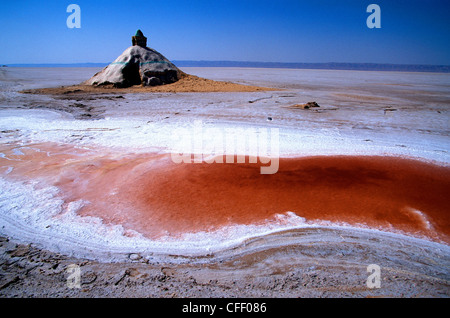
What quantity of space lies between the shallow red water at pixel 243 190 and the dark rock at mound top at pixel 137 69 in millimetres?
12090

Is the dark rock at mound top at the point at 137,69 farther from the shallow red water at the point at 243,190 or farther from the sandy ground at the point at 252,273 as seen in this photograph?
the sandy ground at the point at 252,273

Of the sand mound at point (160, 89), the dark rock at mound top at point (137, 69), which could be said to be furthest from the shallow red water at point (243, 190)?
the dark rock at mound top at point (137, 69)

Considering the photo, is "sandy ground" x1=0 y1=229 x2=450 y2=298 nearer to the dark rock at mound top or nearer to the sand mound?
the sand mound

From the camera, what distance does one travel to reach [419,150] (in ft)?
20.7

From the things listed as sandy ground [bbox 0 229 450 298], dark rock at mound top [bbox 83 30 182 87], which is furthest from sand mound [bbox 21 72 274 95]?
sandy ground [bbox 0 229 450 298]

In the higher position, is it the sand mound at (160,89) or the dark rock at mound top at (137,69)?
the dark rock at mound top at (137,69)

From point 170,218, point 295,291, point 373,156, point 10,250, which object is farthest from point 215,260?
point 373,156

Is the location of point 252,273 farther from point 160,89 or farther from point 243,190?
point 160,89

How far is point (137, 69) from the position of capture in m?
17.4

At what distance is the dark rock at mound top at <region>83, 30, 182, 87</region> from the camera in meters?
16.9

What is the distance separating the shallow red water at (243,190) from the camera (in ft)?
12.0

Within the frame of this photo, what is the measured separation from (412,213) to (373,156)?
2.35 m

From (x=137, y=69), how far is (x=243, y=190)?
15.5 meters

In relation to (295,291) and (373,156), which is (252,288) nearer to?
(295,291)
